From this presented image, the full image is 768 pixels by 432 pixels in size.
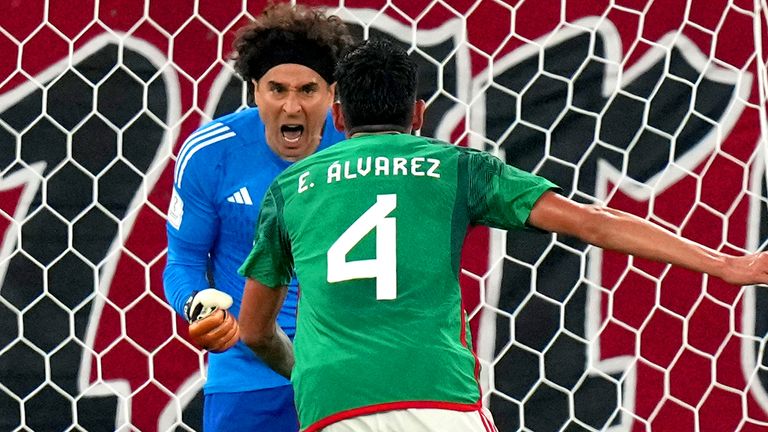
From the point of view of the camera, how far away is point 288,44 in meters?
2.74

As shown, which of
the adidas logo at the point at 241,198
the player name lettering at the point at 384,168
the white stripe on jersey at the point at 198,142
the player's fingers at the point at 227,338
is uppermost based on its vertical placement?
the white stripe on jersey at the point at 198,142

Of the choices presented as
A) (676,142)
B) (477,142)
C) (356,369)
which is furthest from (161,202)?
(356,369)

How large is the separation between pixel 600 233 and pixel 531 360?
1.55 m

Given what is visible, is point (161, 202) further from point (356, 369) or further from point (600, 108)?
point (356, 369)

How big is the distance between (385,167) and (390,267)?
0.50ft

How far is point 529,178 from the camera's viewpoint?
1917 mm

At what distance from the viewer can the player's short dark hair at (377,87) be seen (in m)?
2.00

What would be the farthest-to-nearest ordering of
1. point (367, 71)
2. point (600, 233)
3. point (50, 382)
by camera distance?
point (50, 382), point (367, 71), point (600, 233)

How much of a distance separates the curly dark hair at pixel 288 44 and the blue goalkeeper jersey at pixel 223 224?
197 millimetres

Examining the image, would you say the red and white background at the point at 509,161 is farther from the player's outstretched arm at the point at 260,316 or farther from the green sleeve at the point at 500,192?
the green sleeve at the point at 500,192

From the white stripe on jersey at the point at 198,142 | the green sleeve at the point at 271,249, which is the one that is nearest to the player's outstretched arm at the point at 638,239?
the green sleeve at the point at 271,249

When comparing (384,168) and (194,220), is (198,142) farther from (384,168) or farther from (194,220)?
(384,168)

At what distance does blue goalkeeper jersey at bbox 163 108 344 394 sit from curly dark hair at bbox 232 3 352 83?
0.20 metres

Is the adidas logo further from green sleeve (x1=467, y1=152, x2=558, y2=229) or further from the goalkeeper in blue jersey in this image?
green sleeve (x1=467, y1=152, x2=558, y2=229)
